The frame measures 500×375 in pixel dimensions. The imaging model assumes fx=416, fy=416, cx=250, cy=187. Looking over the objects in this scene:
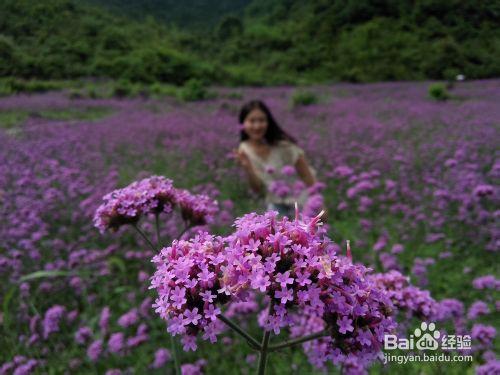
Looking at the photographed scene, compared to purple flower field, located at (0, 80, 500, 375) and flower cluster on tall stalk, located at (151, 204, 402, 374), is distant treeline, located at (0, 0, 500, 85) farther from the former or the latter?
flower cluster on tall stalk, located at (151, 204, 402, 374)

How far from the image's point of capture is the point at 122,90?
1553cm

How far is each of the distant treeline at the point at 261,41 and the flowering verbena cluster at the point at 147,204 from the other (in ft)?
11.9

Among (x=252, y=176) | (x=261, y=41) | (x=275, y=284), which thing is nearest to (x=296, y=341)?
(x=275, y=284)

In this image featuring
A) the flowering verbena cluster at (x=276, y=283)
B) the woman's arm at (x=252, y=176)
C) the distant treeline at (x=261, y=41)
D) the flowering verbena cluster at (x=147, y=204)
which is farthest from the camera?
the distant treeline at (x=261, y=41)

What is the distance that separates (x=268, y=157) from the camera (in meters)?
4.67

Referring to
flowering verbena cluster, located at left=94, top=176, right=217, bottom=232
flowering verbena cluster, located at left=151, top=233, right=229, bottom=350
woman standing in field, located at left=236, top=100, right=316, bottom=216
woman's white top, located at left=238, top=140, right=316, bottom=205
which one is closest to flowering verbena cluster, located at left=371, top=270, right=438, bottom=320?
flowering verbena cluster, located at left=94, top=176, right=217, bottom=232

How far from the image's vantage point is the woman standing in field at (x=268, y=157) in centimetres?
440

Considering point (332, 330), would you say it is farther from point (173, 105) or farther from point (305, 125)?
point (173, 105)

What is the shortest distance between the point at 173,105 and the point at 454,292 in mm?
12207

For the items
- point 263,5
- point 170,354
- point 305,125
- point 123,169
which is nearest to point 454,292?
point 170,354

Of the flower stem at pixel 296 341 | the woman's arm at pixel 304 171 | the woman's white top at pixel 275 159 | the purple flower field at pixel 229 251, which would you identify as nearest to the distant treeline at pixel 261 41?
the purple flower field at pixel 229 251

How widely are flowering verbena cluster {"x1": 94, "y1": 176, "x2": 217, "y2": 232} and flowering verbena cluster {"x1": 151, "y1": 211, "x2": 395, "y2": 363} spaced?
0.62 meters

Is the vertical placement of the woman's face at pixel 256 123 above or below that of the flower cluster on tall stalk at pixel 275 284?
below

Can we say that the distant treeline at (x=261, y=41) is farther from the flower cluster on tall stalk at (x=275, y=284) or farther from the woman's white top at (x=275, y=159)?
the flower cluster on tall stalk at (x=275, y=284)
